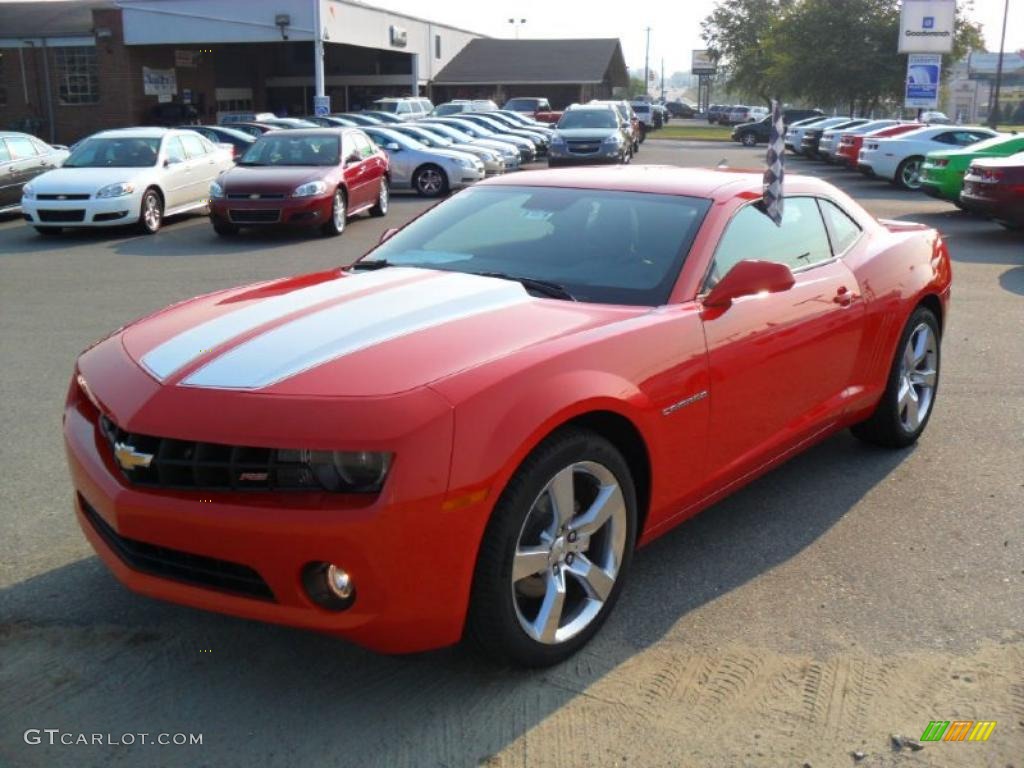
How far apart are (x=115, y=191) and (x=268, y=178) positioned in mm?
2119

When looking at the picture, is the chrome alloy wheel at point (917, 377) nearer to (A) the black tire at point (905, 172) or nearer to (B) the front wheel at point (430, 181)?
(B) the front wheel at point (430, 181)


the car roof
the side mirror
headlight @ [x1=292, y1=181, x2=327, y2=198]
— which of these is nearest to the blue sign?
headlight @ [x1=292, y1=181, x2=327, y2=198]

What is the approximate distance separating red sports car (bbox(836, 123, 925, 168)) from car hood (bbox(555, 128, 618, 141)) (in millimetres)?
6017

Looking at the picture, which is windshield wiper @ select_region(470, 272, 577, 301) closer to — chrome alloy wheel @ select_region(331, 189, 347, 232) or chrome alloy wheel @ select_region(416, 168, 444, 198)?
chrome alloy wheel @ select_region(331, 189, 347, 232)

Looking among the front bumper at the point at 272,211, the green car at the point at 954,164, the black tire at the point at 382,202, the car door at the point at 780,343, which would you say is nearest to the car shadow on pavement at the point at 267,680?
the car door at the point at 780,343

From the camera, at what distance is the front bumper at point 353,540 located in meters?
2.81

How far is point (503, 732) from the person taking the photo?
3020 mm

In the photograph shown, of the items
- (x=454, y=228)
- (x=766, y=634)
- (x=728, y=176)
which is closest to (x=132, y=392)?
(x=454, y=228)

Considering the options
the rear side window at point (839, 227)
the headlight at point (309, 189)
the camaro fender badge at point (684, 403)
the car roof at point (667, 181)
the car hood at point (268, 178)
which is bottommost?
the camaro fender badge at point (684, 403)

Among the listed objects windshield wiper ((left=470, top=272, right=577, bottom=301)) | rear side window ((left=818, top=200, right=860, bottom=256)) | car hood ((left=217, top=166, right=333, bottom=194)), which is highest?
rear side window ((left=818, top=200, right=860, bottom=256))

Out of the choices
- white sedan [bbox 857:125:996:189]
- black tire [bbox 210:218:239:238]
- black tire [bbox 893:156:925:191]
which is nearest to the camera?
black tire [bbox 210:218:239:238]

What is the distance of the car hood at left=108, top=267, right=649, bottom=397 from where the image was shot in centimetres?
311

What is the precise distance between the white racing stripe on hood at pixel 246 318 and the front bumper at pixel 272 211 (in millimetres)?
10756

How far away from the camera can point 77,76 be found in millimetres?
42500
